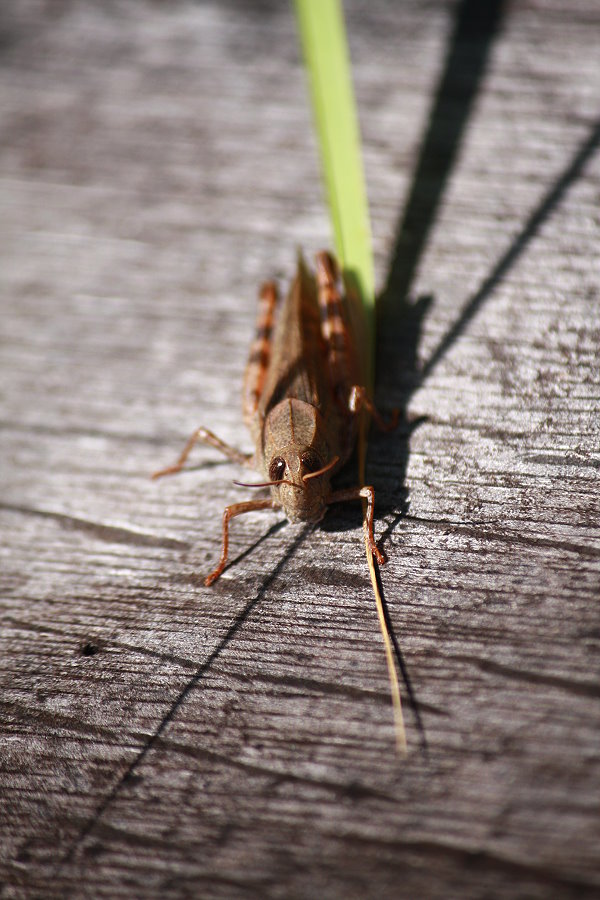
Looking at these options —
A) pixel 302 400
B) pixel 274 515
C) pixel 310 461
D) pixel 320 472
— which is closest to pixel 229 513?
pixel 274 515

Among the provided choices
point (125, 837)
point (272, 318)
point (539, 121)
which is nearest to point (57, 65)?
point (272, 318)

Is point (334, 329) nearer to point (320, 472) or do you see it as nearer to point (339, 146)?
point (339, 146)

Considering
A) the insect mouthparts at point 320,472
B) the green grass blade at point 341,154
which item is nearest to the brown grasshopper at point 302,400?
the insect mouthparts at point 320,472

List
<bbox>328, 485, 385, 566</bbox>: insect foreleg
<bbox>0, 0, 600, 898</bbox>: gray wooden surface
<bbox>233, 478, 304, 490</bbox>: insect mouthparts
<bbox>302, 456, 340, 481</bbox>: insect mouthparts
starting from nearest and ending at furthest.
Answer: <bbox>0, 0, 600, 898</bbox>: gray wooden surface
<bbox>328, 485, 385, 566</bbox>: insect foreleg
<bbox>233, 478, 304, 490</bbox>: insect mouthparts
<bbox>302, 456, 340, 481</bbox>: insect mouthparts

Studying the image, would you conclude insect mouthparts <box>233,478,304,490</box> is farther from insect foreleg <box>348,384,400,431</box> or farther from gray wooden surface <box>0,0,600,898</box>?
insect foreleg <box>348,384,400,431</box>

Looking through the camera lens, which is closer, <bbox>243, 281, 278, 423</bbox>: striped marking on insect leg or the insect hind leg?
<bbox>243, 281, 278, 423</bbox>: striped marking on insect leg

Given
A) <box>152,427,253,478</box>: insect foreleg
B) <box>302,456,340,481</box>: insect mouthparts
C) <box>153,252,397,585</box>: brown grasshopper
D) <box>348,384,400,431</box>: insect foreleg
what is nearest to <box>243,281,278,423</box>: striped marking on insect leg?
<box>153,252,397,585</box>: brown grasshopper

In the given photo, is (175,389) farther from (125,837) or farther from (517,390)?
(125,837)

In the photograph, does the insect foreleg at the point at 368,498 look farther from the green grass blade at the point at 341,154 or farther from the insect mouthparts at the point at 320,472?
the green grass blade at the point at 341,154
